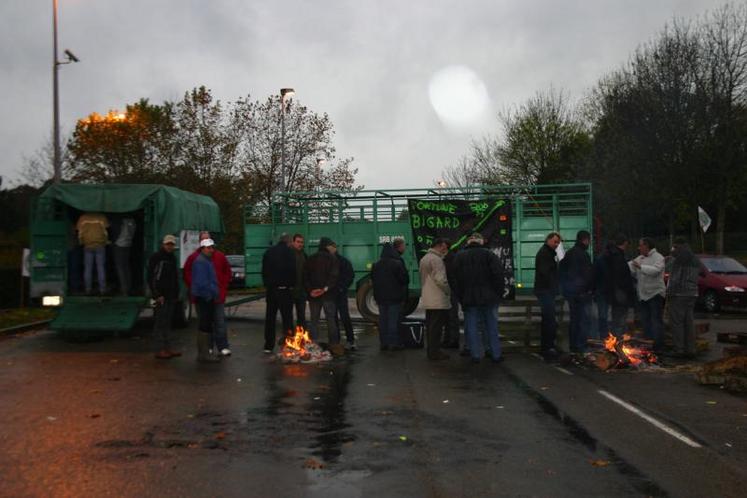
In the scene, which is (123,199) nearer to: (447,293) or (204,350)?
(204,350)

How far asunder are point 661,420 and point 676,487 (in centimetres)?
239

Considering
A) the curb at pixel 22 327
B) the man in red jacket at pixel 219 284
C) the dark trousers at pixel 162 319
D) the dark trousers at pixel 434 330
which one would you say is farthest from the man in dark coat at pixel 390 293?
the curb at pixel 22 327

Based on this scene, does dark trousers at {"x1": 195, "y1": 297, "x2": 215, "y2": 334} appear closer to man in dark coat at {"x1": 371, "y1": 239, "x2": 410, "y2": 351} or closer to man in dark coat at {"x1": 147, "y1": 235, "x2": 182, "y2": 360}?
man in dark coat at {"x1": 147, "y1": 235, "x2": 182, "y2": 360}

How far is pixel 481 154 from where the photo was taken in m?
54.3

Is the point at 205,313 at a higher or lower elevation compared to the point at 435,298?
lower

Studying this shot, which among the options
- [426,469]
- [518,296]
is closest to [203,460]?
[426,469]

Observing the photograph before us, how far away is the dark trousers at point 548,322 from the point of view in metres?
12.5

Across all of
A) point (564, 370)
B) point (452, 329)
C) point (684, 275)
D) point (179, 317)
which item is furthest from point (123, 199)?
point (684, 275)

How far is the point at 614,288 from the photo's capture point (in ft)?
42.3

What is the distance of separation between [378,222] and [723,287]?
937 centimetres

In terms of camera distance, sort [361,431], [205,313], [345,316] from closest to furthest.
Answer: [361,431], [205,313], [345,316]

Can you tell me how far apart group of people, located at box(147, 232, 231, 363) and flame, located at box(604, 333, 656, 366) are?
552 cm

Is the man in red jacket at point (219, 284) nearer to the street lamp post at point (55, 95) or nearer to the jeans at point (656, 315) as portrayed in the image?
the jeans at point (656, 315)

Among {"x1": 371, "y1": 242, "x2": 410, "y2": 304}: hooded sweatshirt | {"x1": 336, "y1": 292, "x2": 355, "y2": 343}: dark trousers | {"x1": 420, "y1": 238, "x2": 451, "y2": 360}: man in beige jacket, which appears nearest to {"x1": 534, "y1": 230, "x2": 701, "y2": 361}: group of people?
{"x1": 420, "y1": 238, "x2": 451, "y2": 360}: man in beige jacket
